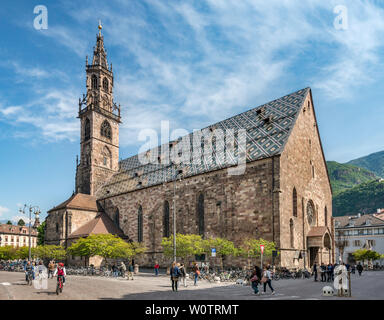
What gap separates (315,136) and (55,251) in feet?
122

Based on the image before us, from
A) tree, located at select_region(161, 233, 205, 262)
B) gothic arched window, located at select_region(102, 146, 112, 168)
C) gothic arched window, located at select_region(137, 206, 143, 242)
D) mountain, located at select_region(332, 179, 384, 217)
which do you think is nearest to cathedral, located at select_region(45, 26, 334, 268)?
gothic arched window, located at select_region(137, 206, 143, 242)

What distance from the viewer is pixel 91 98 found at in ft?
208

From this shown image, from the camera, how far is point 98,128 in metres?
61.8

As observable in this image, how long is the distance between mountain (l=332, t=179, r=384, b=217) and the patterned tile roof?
10816 cm

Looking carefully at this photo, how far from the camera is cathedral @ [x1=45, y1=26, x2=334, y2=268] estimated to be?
3359 cm

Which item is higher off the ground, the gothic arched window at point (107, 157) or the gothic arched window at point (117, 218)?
the gothic arched window at point (107, 157)

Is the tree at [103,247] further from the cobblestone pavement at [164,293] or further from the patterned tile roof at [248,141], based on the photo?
the cobblestone pavement at [164,293]

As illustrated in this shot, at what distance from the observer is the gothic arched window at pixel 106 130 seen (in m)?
62.8

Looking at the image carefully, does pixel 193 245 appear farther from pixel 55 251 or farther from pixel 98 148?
pixel 98 148

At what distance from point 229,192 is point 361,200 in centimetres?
12153

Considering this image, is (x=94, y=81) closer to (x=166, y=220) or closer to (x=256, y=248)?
(x=166, y=220)

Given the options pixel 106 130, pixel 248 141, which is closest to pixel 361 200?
pixel 106 130

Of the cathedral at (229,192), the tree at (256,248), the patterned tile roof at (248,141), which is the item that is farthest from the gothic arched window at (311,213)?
the tree at (256,248)

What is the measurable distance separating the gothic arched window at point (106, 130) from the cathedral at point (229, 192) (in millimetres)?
2671
